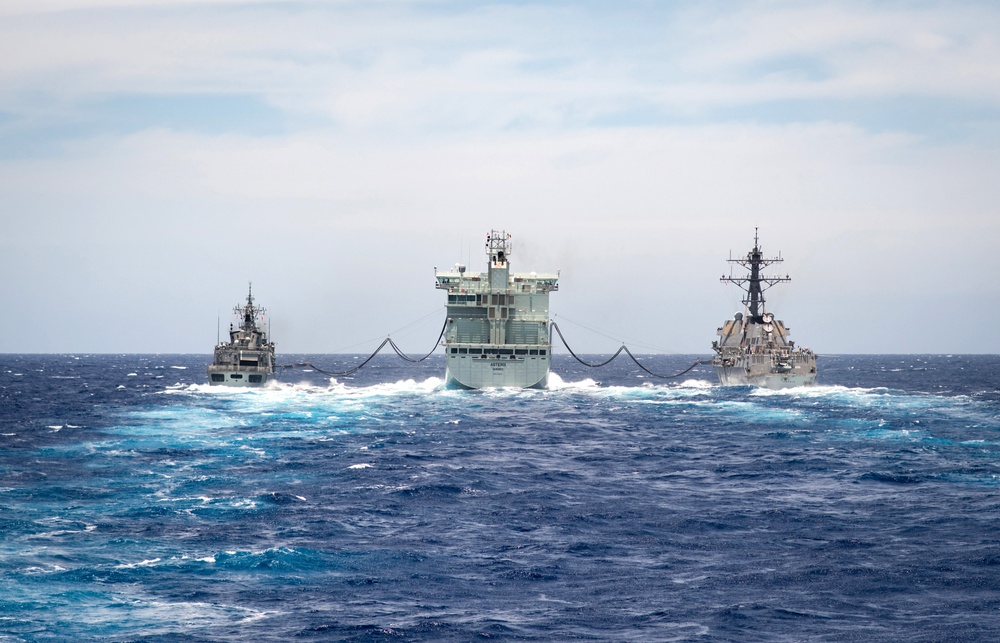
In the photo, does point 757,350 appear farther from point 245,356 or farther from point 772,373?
point 245,356

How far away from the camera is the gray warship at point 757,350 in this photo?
103375 millimetres

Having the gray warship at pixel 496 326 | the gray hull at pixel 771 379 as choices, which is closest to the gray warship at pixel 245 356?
the gray warship at pixel 496 326

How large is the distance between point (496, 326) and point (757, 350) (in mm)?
29806

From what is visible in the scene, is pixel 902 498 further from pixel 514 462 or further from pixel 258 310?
pixel 258 310

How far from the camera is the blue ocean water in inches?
904

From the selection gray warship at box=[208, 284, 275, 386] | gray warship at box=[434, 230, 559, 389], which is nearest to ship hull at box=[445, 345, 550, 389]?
gray warship at box=[434, 230, 559, 389]

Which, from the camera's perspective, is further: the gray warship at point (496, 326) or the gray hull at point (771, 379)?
the gray hull at point (771, 379)

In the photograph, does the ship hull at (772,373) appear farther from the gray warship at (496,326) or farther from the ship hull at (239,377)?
the ship hull at (239,377)

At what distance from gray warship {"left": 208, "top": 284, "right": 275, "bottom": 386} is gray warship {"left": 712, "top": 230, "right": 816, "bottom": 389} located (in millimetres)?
47814

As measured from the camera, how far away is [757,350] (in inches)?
4181

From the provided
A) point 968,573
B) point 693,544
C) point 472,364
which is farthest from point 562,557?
point 472,364

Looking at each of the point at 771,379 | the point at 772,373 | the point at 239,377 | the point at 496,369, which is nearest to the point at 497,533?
the point at 496,369

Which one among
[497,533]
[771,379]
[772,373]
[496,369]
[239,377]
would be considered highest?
[496,369]

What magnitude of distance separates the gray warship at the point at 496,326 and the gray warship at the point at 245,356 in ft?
61.9
